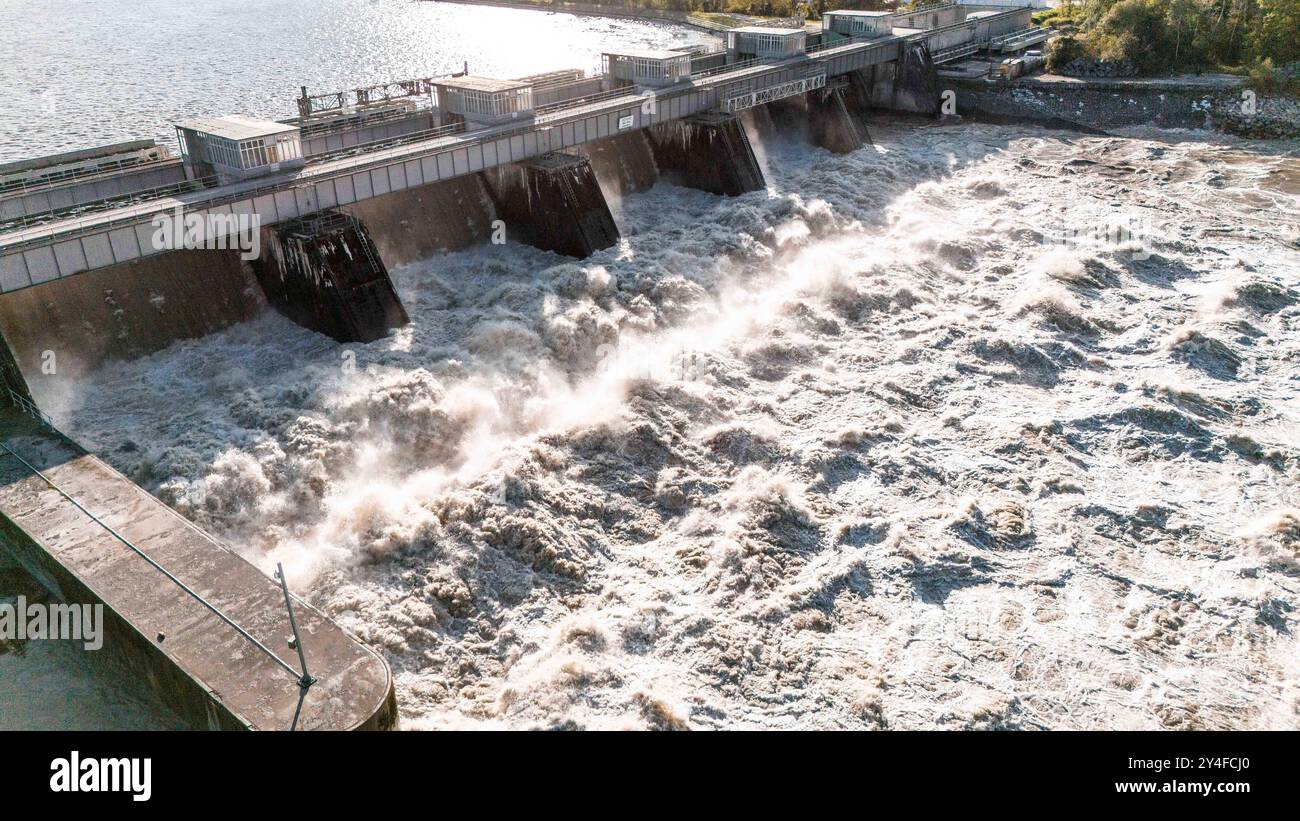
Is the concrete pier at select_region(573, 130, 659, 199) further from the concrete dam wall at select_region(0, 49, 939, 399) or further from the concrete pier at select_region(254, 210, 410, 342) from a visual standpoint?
the concrete pier at select_region(254, 210, 410, 342)

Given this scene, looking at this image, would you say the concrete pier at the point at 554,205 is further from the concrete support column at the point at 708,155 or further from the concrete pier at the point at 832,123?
the concrete pier at the point at 832,123

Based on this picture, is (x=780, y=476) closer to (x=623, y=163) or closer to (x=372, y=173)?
(x=372, y=173)

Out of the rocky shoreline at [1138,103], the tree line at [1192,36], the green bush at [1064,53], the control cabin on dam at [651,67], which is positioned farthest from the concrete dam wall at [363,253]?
the tree line at [1192,36]

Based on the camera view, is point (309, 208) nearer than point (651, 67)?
Yes

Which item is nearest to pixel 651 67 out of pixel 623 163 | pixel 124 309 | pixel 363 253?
pixel 623 163
